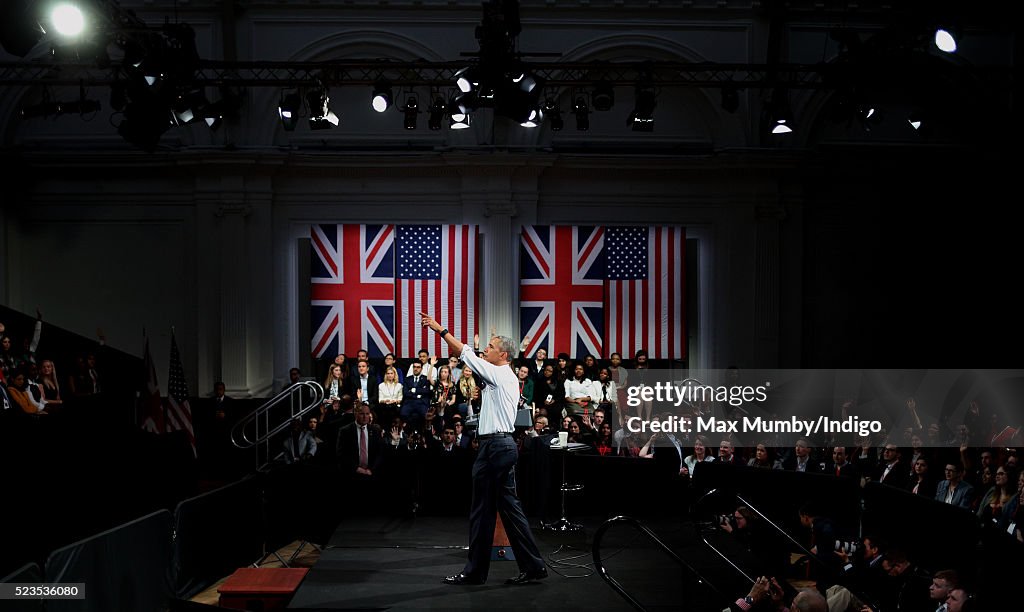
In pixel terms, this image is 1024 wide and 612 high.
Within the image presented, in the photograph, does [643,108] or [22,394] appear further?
[643,108]

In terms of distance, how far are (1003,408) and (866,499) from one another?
20.4 ft

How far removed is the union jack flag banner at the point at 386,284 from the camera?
631 inches

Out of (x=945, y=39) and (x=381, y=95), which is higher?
(x=945, y=39)

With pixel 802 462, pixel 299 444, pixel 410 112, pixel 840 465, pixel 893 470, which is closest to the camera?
pixel 893 470

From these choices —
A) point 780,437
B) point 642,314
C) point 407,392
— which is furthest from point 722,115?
point 407,392

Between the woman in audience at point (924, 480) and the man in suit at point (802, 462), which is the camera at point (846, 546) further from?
the man in suit at point (802, 462)

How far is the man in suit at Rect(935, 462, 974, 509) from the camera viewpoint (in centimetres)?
920

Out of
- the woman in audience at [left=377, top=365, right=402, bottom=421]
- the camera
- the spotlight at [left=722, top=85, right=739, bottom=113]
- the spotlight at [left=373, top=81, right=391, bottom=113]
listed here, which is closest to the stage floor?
the camera

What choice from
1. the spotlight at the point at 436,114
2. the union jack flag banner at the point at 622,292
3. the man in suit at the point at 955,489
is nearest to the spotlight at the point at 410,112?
the spotlight at the point at 436,114

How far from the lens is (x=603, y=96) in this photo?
14133 mm

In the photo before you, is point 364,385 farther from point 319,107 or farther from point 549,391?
point 319,107

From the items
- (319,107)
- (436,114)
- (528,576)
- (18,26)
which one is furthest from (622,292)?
(18,26)

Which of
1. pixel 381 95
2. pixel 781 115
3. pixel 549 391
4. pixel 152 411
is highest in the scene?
pixel 381 95

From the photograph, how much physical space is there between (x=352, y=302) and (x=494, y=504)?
887 centimetres
